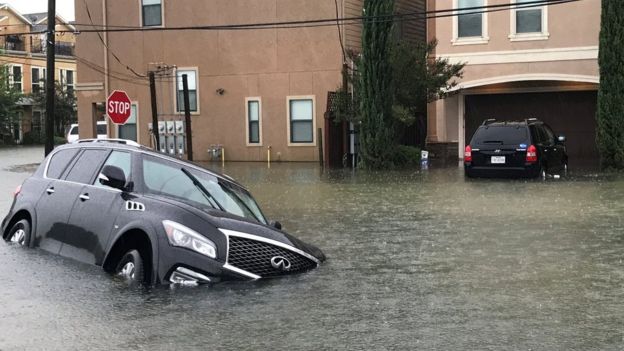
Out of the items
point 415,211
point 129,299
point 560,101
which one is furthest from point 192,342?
point 560,101

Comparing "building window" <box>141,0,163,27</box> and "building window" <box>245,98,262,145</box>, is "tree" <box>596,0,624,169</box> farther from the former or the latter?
"building window" <box>141,0,163,27</box>

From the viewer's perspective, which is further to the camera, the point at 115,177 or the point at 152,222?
the point at 115,177

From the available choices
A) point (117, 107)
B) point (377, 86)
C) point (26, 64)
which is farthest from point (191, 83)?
point (26, 64)

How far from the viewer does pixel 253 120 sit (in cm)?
2994

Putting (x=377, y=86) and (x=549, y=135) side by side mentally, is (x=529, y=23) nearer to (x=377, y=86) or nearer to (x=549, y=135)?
(x=377, y=86)

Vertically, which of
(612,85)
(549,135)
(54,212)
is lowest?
(54,212)

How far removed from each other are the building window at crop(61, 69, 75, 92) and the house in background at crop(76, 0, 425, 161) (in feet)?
103

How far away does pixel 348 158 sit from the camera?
27625mm

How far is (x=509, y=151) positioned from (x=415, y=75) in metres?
6.92

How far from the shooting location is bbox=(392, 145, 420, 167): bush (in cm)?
2531

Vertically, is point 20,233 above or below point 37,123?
below

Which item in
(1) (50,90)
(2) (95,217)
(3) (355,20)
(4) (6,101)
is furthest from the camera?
(4) (6,101)

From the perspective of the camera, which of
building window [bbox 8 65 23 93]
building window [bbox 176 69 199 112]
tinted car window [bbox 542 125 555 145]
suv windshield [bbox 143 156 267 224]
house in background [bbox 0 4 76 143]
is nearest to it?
suv windshield [bbox 143 156 267 224]

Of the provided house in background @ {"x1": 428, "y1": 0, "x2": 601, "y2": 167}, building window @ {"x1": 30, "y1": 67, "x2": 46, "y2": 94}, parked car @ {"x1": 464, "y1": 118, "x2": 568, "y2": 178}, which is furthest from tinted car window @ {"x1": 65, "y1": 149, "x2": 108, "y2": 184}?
building window @ {"x1": 30, "y1": 67, "x2": 46, "y2": 94}
